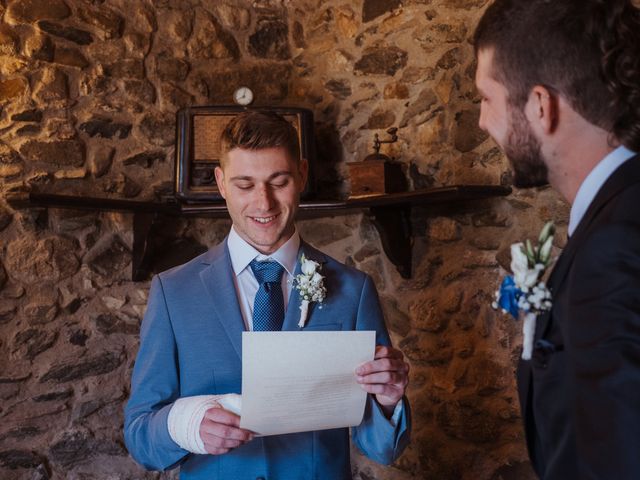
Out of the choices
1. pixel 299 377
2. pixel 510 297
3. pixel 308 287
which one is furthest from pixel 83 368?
pixel 510 297

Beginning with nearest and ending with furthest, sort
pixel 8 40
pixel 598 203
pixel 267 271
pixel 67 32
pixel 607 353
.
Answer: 1. pixel 607 353
2. pixel 598 203
3. pixel 267 271
4. pixel 8 40
5. pixel 67 32

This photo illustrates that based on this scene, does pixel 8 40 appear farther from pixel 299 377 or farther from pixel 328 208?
pixel 299 377

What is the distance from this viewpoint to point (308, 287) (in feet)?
4.73

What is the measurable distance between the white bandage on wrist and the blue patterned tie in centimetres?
20

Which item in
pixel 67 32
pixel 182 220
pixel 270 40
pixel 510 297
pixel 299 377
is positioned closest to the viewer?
pixel 510 297

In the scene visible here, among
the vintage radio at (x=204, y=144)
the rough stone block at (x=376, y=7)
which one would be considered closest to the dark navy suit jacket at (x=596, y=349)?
the vintage radio at (x=204, y=144)

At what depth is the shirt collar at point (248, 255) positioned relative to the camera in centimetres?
150

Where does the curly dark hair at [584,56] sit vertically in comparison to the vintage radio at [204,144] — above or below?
below

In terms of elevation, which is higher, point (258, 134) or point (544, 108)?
point (258, 134)

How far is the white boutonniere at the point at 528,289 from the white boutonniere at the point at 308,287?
55cm

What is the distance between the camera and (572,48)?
2.92ft

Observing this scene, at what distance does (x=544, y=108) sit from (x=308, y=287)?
70cm

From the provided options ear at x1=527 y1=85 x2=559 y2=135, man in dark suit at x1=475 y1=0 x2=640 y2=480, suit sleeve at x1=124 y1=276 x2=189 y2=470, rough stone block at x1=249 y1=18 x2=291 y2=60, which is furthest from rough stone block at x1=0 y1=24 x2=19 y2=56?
ear at x1=527 y1=85 x2=559 y2=135

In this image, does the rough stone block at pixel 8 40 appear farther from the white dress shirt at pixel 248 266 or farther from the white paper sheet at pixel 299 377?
the white paper sheet at pixel 299 377
